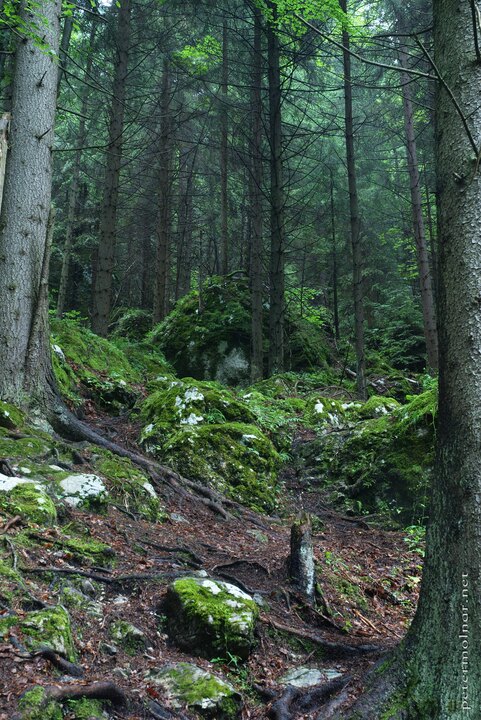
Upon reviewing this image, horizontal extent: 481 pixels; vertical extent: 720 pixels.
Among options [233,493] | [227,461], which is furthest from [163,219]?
[233,493]

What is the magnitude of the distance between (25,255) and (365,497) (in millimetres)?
5500

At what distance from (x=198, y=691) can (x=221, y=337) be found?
1278 centimetres

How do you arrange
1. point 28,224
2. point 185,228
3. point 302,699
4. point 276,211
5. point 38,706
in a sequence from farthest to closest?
point 185,228
point 276,211
point 28,224
point 302,699
point 38,706

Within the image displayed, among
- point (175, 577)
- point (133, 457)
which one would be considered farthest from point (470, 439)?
point (133, 457)

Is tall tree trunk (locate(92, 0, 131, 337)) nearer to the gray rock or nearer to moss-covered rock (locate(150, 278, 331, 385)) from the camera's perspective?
moss-covered rock (locate(150, 278, 331, 385))

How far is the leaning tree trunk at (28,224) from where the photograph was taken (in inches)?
231

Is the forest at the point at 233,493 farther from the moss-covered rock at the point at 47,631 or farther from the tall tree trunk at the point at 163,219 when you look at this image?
the tall tree trunk at the point at 163,219

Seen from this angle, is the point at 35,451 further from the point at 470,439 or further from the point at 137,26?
the point at 137,26

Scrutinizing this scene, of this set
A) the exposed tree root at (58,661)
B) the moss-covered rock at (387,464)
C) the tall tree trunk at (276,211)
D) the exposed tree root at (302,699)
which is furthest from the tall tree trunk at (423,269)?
the exposed tree root at (58,661)

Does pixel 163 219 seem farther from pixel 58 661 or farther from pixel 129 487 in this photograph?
pixel 58 661

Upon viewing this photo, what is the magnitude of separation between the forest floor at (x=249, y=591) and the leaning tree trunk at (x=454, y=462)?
52cm

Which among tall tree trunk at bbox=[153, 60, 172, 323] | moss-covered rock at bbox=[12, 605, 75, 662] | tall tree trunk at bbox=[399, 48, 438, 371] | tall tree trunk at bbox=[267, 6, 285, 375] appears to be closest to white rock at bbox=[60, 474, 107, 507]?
moss-covered rock at bbox=[12, 605, 75, 662]

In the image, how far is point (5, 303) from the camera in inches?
231

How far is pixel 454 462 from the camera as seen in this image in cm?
255
